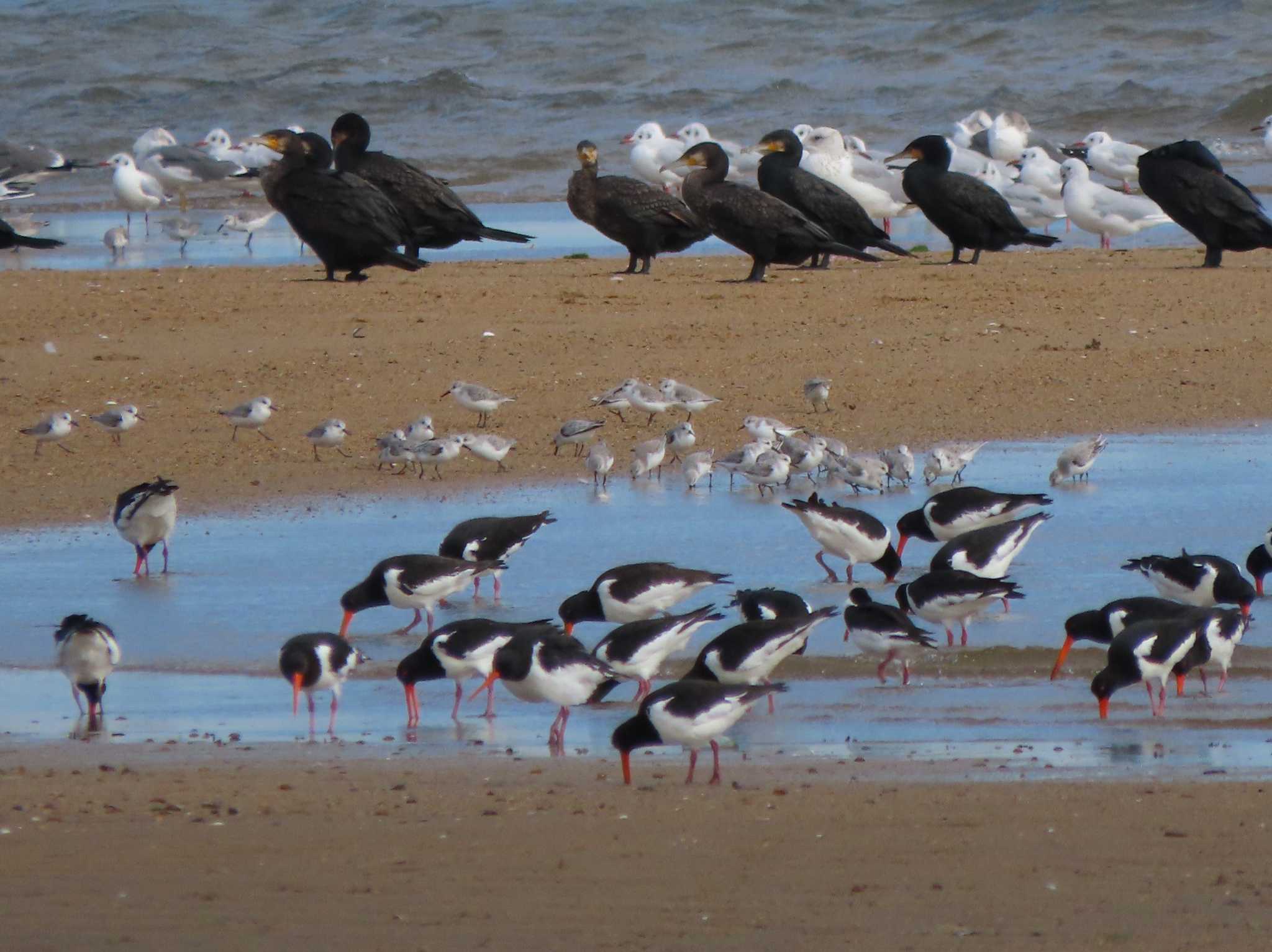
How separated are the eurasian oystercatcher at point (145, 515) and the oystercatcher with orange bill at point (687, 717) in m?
3.30

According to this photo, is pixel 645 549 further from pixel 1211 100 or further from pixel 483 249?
pixel 1211 100

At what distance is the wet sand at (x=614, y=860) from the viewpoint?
4664 millimetres

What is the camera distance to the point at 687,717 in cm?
601

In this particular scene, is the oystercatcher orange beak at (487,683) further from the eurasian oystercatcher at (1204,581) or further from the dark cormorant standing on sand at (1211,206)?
the dark cormorant standing on sand at (1211,206)

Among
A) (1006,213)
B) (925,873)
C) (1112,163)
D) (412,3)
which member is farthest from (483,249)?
(412,3)

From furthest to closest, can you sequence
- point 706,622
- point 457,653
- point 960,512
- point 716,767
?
point 960,512
point 706,622
point 457,653
point 716,767

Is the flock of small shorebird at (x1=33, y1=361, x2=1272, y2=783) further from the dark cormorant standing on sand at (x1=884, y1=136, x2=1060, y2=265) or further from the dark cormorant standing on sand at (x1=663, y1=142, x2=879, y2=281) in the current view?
the dark cormorant standing on sand at (x1=884, y1=136, x2=1060, y2=265)

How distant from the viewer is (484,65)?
39.2 m

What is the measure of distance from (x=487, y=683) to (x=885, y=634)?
1.38m

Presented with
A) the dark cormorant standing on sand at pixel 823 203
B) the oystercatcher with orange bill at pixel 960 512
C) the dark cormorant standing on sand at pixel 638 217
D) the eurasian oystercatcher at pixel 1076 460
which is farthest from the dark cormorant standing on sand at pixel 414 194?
the oystercatcher with orange bill at pixel 960 512

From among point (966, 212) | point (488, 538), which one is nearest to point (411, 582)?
point (488, 538)

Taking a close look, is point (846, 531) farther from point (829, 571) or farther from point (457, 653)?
point (457, 653)

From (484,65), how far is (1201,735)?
34.0m

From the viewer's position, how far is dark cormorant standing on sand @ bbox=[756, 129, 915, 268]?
17562 millimetres
